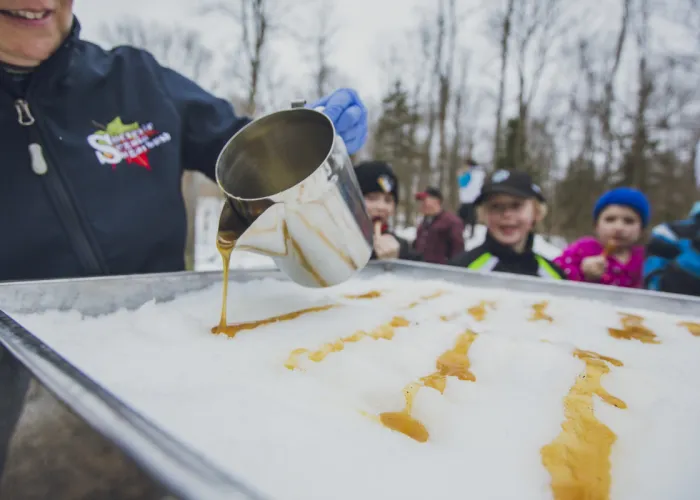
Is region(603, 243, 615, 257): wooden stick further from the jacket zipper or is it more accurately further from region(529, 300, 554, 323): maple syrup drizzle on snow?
the jacket zipper

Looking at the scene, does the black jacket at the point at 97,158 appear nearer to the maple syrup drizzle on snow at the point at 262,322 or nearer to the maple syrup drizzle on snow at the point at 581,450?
the maple syrup drizzle on snow at the point at 262,322

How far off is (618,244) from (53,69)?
1963 millimetres

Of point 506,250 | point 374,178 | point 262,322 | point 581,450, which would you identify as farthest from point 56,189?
point 374,178

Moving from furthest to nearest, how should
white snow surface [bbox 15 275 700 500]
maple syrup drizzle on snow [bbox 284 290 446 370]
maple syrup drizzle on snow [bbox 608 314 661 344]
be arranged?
1. maple syrup drizzle on snow [bbox 608 314 661 344]
2. maple syrup drizzle on snow [bbox 284 290 446 370]
3. white snow surface [bbox 15 275 700 500]

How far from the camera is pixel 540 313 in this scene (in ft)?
2.58

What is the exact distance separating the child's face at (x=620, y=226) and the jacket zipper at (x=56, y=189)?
1.86 meters

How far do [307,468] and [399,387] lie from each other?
0.63ft

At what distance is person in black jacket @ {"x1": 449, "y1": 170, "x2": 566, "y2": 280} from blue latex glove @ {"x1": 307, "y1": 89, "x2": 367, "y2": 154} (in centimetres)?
81

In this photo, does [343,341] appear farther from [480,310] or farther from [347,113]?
[347,113]

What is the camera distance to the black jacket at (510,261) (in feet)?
5.08

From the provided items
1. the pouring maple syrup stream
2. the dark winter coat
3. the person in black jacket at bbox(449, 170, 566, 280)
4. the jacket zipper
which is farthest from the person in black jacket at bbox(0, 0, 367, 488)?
the dark winter coat

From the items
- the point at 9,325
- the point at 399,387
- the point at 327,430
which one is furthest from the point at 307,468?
the point at 9,325

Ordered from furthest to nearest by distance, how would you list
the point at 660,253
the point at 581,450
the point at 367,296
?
→ the point at 660,253
the point at 367,296
the point at 581,450

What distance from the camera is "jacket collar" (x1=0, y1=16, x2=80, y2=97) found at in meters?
0.81
